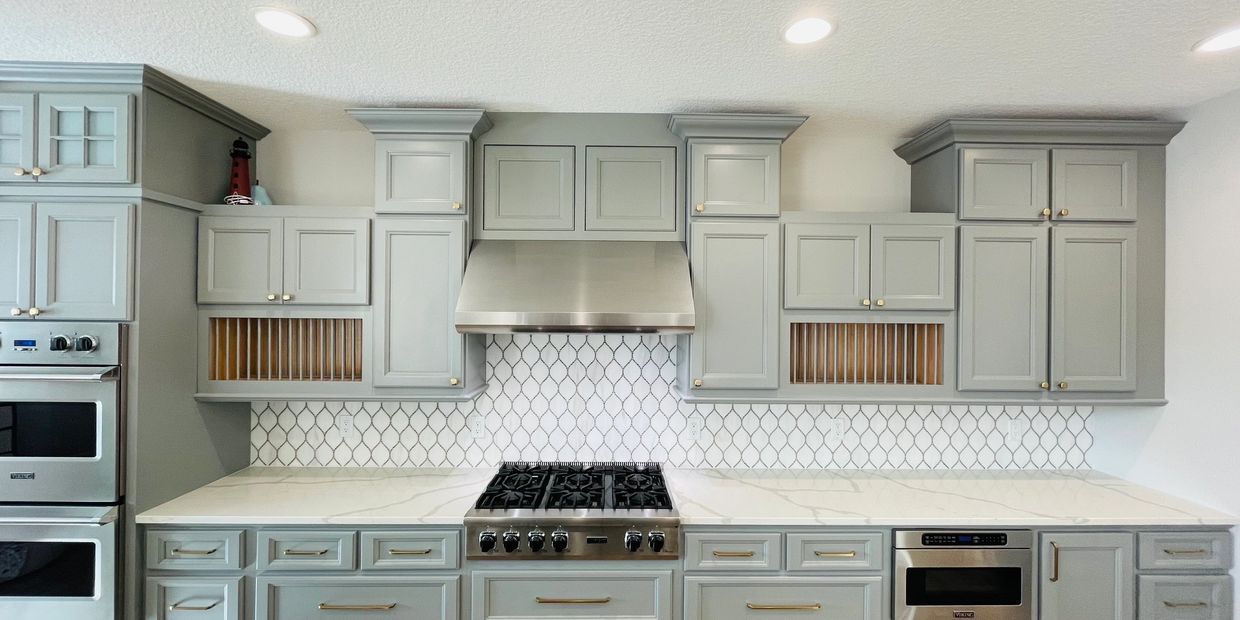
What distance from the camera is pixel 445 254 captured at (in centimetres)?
246

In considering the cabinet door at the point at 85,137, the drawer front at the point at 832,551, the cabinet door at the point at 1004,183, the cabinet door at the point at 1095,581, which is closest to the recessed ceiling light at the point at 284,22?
the cabinet door at the point at 85,137

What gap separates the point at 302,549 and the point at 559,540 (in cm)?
96

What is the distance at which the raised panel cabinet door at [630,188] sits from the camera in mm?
2553

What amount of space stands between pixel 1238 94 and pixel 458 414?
351 cm

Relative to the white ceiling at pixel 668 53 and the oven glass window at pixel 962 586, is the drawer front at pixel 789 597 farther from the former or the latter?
the white ceiling at pixel 668 53

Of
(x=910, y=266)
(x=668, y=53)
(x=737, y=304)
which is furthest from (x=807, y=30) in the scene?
(x=910, y=266)

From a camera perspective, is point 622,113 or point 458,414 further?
point 458,414

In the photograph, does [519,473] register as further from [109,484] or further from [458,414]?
[109,484]

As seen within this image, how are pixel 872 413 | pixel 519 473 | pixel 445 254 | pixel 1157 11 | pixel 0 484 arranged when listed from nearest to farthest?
pixel 1157 11 < pixel 0 484 < pixel 445 254 < pixel 519 473 < pixel 872 413

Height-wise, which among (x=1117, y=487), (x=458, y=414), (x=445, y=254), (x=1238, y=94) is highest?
(x=1238, y=94)

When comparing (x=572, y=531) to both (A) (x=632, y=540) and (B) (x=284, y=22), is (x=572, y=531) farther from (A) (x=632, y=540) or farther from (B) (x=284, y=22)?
→ (B) (x=284, y=22)

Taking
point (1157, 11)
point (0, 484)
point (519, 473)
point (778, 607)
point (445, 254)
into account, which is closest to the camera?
point (1157, 11)

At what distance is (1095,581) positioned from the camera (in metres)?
2.20

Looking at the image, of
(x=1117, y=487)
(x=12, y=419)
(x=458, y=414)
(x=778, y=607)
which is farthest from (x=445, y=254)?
(x=1117, y=487)
